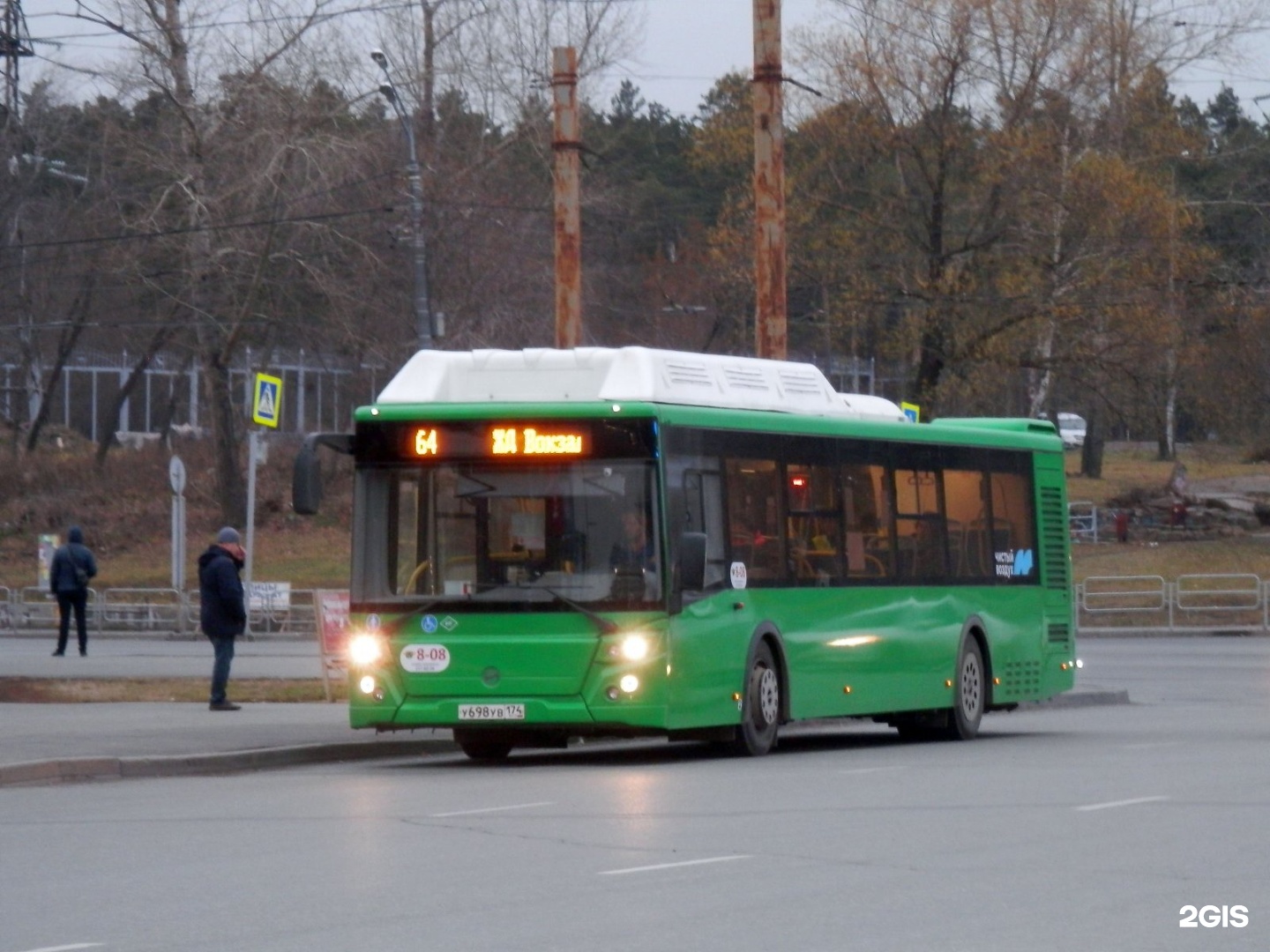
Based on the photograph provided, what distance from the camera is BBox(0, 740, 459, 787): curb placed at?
15.4m

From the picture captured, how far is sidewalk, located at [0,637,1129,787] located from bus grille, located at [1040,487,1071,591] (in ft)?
10.0

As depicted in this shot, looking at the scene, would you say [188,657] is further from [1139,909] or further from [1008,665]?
[1139,909]

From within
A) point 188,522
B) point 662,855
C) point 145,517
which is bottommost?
point 662,855

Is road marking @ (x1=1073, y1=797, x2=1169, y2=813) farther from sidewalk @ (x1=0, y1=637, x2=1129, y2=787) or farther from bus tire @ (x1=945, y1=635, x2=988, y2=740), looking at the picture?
sidewalk @ (x1=0, y1=637, x2=1129, y2=787)

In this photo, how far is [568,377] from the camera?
16.7 m

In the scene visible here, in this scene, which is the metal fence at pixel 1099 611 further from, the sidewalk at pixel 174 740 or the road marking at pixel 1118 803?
the road marking at pixel 1118 803

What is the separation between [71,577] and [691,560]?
747 inches

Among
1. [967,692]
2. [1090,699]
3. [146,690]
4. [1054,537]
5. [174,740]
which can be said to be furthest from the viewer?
[1090,699]

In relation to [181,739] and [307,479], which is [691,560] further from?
[181,739]

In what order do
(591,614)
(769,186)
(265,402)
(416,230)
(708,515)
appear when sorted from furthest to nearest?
(416,230) → (265,402) → (769,186) → (708,515) → (591,614)

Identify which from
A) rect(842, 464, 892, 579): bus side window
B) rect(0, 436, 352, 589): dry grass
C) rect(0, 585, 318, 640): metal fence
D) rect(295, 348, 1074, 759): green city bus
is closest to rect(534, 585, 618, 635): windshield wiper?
rect(295, 348, 1074, 759): green city bus

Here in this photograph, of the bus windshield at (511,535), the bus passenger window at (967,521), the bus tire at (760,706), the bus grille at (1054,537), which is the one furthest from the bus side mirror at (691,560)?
the bus grille at (1054,537)

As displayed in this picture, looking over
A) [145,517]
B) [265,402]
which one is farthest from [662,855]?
[145,517]

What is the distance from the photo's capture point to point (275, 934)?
8469 mm
